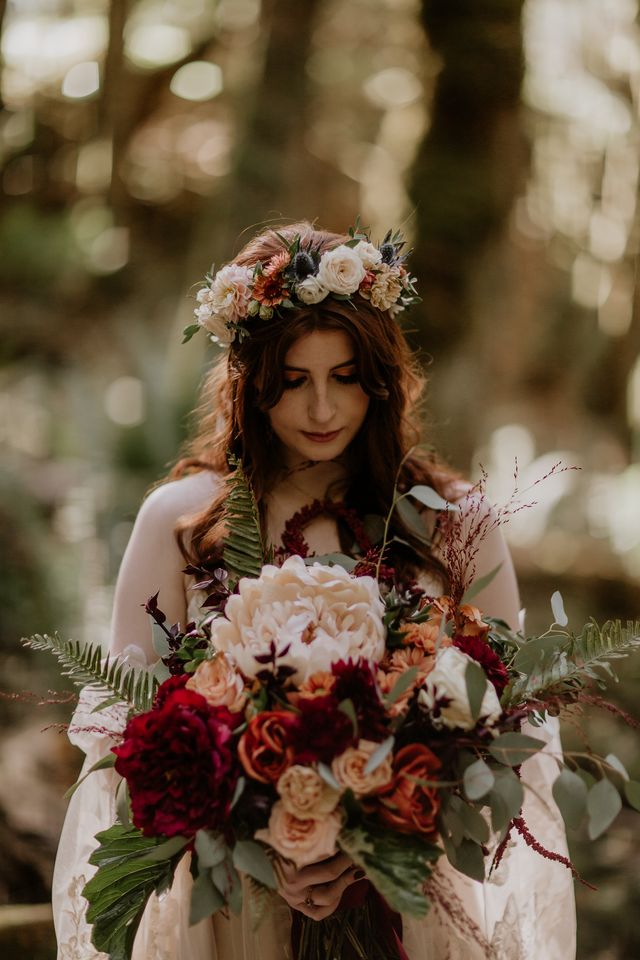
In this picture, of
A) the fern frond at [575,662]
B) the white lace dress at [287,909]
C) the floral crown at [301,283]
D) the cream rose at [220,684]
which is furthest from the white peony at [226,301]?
the fern frond at [575,662]

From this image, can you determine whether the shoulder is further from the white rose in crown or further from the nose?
the white rose in crown

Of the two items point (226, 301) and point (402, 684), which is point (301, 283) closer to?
point (226, 301)

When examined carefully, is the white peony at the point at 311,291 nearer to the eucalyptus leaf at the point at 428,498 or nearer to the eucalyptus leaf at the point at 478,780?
the eucalyptus leaf at the point at 428,498

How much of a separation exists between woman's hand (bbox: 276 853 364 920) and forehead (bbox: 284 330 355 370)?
949 mm

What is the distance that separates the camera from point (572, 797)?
4.07 ft

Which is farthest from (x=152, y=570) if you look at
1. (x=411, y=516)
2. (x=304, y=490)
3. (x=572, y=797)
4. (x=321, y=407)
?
(x=572, y=797)

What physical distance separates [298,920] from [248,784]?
1.77 ft

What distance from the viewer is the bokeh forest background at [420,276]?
439 centimetres

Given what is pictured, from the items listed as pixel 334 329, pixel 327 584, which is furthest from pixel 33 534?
pixel 327 584

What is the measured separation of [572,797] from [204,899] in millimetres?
512

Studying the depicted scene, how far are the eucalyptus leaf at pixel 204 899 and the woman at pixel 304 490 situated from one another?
1.58ft

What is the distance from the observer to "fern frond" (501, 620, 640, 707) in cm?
137

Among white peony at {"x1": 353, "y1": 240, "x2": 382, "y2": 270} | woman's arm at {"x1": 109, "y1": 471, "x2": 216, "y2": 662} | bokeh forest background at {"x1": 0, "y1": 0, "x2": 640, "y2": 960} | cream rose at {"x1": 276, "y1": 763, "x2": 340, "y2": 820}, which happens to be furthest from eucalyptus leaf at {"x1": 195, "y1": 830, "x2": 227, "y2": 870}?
bokeh forest background at {"x1": 0, "y1": 0, "x2": 640, "y2": 960}

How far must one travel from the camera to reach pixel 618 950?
11.5 feet
